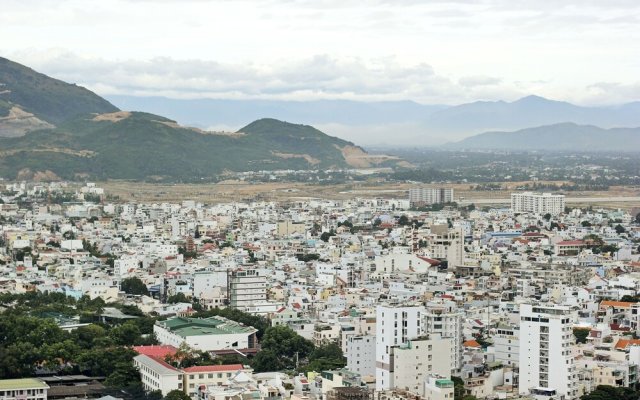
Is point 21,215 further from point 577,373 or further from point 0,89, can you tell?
point 0,89

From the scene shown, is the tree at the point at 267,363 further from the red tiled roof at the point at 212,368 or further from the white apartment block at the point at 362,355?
the white apartment block at the point at 362,355

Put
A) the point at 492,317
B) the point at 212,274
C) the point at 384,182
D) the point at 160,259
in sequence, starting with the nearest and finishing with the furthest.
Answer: the point at 492,317
the point at 212,274
the point at 160,259
the point at 384,182

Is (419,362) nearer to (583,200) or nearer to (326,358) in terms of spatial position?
(326,358)

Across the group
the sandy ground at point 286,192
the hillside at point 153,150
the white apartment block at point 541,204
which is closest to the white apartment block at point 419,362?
the white apartment block at point 541,204

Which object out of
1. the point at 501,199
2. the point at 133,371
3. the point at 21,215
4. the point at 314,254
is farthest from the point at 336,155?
the point at 133,371

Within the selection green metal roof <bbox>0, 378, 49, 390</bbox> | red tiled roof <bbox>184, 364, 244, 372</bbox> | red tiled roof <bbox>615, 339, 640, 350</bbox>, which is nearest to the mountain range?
green metal roof <bbox>0, 378, 49, 390</bbox>

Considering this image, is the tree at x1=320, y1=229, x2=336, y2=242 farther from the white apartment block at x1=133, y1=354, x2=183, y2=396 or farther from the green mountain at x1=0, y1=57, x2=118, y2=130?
the green mountain at x1=0, y1=57, x2=118, y2=130
